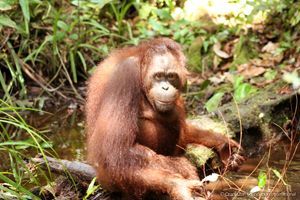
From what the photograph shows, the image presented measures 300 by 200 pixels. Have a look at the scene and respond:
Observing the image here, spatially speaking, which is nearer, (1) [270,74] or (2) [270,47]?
(1) [270,74]

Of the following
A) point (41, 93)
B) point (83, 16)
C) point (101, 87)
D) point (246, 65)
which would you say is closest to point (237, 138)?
point (101, 87)

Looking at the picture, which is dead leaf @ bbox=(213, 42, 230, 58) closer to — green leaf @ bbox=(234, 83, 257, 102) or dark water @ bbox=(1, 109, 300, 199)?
green leaf @ bbox=(234, 83, 257, 102)

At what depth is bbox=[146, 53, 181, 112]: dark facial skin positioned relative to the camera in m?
4.13

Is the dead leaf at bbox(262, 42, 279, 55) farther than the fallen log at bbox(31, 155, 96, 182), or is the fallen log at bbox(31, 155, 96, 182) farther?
the dead leaf at bbox(262, 42, 279, 55)

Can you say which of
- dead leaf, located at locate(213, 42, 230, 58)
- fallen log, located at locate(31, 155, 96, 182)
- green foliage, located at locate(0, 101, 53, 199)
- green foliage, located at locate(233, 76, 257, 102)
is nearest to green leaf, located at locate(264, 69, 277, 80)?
green foliage, located at locate(233, 76, 257, 102)

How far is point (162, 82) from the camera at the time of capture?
4188 millimetres

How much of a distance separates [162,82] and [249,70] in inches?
131

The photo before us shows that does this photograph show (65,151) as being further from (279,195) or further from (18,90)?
(279,195)

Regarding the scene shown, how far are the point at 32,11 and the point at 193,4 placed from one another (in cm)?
255

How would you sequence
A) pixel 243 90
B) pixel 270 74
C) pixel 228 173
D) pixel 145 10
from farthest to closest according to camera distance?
pixel 145 10 < pixel 270 74 < pixel 243 90 < pixel 228 173

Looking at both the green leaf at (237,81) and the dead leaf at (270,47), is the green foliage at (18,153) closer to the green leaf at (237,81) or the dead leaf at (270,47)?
the green leaf at (237,81)

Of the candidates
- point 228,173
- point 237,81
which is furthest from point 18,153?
point 237,81

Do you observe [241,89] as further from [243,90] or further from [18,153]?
[18,153]

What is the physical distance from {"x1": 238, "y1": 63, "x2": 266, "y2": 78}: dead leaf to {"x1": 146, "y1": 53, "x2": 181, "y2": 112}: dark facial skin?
3.12 metres
